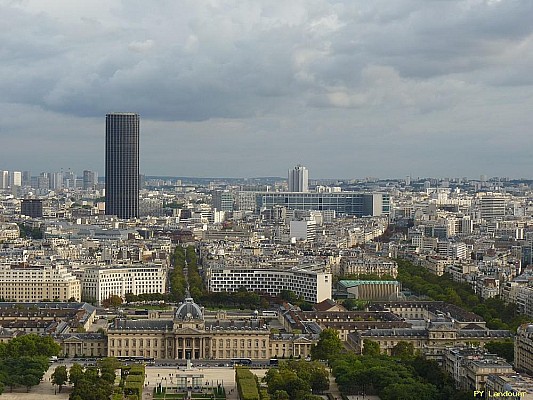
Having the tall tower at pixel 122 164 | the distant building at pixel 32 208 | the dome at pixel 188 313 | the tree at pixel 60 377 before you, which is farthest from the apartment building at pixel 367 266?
the tall tower at pixel 122 164

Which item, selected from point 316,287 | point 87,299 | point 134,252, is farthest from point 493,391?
point 134,252

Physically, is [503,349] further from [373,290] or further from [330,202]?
[330,202]

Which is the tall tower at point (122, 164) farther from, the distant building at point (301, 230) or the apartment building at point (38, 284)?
the apartment building at point (38, 284)

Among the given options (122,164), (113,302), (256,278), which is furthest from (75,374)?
(122,164)

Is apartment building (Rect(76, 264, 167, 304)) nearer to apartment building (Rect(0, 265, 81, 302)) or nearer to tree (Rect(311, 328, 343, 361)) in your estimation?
apartment building (Rect(0, 265, 81, 302))

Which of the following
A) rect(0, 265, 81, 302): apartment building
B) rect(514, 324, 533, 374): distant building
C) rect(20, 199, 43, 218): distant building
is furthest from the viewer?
rect(20, 199, 43, 218): distant building

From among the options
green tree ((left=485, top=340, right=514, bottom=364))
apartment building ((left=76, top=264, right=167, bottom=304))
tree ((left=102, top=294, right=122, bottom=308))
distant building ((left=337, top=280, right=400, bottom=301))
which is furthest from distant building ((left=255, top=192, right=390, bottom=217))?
green tree ((left=485, top=340, right=514, bottom=364))
